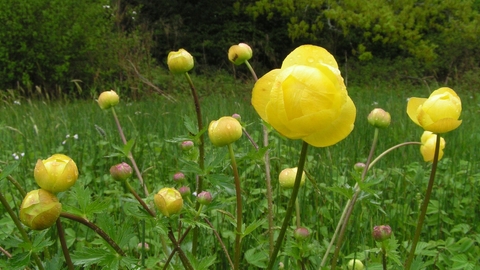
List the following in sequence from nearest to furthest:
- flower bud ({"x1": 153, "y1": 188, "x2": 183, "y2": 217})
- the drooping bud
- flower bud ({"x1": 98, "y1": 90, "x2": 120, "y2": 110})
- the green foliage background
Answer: flower bud ({"x1": 153, "y1": 188, "x2": 183, "y2": 217}) → the drooping bud → flower bud ({"x1": 98, "y1": 90, "x2": 120, "y2": 110}) → the green foliage background

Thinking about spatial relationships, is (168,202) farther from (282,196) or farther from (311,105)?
(282,196)

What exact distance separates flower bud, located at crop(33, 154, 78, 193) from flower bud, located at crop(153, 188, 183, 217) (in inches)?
3.8

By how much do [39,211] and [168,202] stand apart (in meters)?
0.14

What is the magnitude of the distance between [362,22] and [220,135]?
746 cm

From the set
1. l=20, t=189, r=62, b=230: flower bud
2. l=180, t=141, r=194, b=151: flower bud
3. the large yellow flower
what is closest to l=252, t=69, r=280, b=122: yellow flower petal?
the large yellow flower

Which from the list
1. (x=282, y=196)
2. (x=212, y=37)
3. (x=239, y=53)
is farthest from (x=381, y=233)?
(x=212, y=37)

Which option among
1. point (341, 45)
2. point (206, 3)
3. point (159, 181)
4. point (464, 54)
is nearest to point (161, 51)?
point (206, 3)

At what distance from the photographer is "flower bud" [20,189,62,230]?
46 cm

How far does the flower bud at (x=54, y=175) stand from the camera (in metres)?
0.49

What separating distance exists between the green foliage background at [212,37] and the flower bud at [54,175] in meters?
4.01

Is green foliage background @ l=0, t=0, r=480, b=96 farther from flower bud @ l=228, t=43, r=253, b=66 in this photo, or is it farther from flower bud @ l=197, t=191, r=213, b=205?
flower bud @ l=197, t=191, r=213, b=205

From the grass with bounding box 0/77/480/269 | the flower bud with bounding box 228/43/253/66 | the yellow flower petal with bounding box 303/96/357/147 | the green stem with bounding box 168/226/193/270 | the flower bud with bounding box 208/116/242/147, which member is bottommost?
the grass with bounding box 0/77/480/269

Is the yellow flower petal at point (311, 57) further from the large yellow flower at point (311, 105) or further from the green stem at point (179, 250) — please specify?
the green stem at point (179, 250)

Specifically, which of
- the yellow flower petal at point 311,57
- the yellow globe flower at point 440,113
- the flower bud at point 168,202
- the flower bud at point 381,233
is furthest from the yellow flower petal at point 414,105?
the flower bud at point 168,202
